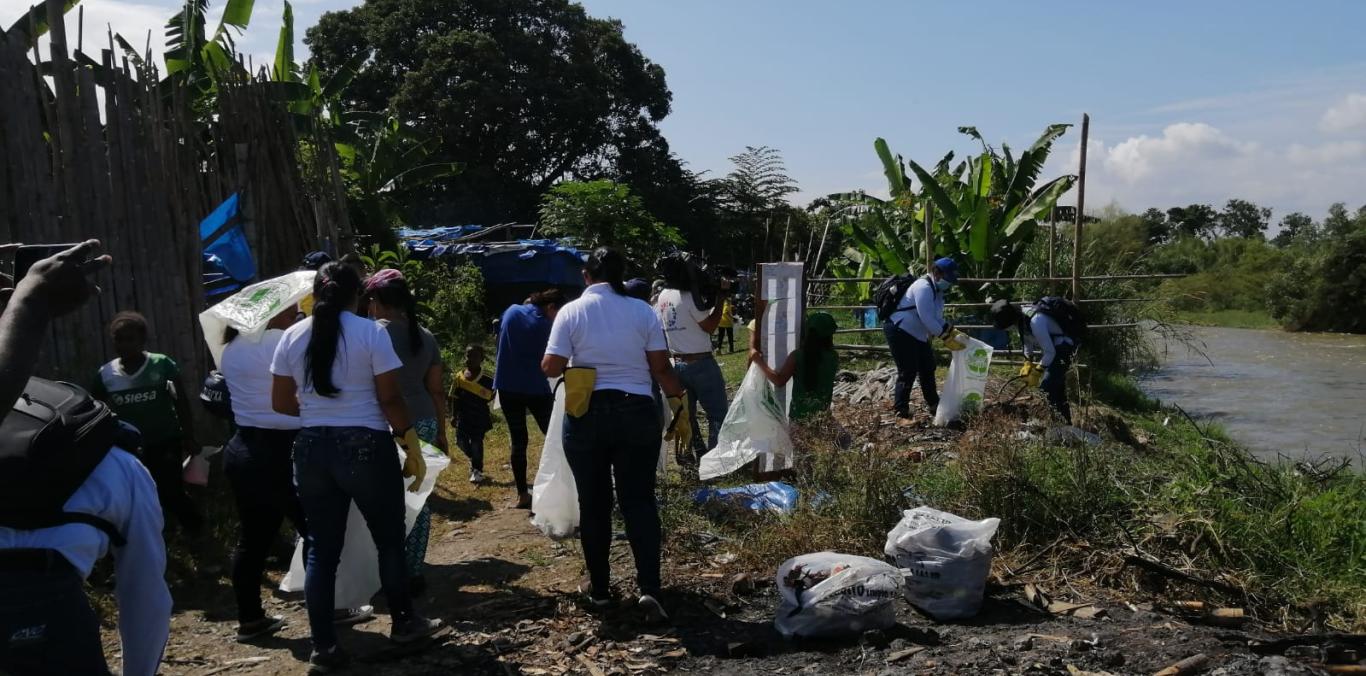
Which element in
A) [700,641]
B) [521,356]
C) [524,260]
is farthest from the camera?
[524,260]

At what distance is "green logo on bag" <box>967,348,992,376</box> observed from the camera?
8.59 meters

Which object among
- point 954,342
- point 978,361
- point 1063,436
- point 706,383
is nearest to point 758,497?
point 706,383

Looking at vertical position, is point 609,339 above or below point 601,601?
above

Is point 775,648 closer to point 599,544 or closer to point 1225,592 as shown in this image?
point 599,544

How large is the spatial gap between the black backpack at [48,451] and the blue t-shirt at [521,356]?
3.86 metres

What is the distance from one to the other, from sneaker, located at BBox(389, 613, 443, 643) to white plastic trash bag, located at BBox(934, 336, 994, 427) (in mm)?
5511

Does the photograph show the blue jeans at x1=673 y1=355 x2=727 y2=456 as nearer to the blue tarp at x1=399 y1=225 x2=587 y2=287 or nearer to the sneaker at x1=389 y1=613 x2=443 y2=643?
the sneaker at x1=389 y1=613 x2=443 y2=643

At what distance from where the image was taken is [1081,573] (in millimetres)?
4695

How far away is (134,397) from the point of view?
17.5ft

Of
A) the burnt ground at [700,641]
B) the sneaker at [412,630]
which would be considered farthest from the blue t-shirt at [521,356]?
the sneaker at [412,630]

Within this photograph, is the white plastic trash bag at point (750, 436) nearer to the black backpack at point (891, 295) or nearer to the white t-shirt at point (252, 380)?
the black backpack at point (891, 295)

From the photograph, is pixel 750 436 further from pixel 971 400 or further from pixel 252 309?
pixel 252 309

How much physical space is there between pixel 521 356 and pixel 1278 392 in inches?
555

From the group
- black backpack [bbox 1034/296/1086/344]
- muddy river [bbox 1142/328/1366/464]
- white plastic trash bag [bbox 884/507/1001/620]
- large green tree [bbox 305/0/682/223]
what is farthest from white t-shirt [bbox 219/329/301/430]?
large green tree [bbox 305/0/682/223]
